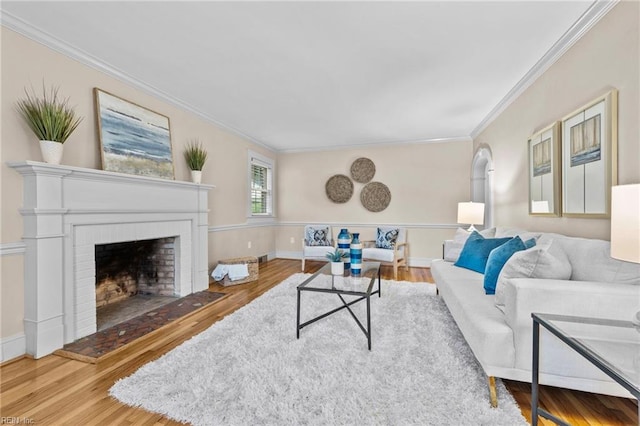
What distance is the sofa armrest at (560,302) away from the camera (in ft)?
4.23

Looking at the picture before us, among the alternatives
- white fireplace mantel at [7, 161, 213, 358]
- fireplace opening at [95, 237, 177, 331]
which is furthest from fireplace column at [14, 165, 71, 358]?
fireplace opening at [95, 237, 177, 331]

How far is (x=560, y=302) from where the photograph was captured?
1352 mm

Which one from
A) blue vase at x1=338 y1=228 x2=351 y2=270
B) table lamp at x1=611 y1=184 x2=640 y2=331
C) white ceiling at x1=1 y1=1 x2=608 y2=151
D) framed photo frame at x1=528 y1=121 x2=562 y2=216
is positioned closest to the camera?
table lamp at x1=611 y1=184 x2=640 y2=331

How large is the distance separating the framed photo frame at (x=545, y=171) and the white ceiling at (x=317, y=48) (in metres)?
0.67

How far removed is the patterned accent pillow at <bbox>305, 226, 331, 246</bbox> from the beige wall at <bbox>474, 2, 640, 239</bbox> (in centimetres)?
292

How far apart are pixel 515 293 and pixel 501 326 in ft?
0.69

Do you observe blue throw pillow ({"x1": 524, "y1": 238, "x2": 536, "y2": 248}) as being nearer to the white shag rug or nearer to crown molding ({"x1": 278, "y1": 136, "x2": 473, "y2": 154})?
the white shag rug

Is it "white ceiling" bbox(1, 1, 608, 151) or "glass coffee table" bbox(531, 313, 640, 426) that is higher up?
"white ceiling" bbox(1, 1, 608, 151)

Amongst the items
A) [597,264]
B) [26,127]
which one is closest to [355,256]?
[597,264]

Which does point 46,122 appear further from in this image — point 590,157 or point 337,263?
point 590,157

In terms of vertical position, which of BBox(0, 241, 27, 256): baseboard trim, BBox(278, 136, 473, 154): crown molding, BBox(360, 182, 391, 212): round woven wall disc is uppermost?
BBox(278, 136, 473, 154): crown molding

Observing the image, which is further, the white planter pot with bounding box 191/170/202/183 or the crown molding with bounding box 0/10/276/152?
the white planter pot with bounding box 191/170/202/183

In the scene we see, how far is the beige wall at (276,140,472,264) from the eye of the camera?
5.04 meters

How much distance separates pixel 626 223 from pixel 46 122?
138 inches
